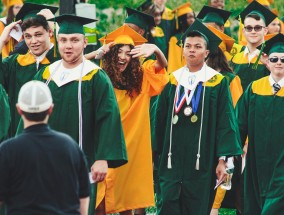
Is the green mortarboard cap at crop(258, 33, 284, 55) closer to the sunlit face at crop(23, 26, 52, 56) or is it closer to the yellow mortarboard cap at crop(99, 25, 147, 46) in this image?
the yellow mortarboard cap at crop(99, 25, 147, 46)

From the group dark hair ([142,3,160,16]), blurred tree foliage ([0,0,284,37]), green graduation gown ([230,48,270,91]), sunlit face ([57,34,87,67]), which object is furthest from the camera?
blurred tree foliage ([0,0,284,37])

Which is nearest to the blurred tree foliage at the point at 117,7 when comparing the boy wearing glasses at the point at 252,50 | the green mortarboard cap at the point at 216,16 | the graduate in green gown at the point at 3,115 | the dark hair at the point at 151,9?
the dark hair at the point at 151,9


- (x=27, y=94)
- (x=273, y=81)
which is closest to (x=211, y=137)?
(x=273, y=81)

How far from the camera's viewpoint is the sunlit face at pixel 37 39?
38.7 feet

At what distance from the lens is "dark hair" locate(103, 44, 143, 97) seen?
11609 millimetres

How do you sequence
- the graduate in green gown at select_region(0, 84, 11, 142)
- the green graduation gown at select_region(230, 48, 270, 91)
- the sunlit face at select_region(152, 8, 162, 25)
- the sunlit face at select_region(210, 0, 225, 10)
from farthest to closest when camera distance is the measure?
1. the sunlit face at select_region(152, 8, 162, 25)
2. the sunlit face at select_region(210, 0, 225, 10)
3. the green graduation gown at select_region(230, 48, 270, 91)
4. the graduate in green gown at select_region(0, 84, 11, 142)

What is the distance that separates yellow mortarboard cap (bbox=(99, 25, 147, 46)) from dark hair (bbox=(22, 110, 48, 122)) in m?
4.32

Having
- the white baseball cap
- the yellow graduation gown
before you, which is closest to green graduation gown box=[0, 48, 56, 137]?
the yellow graduation gown

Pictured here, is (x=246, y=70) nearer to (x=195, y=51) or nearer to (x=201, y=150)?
(x=195, y=51)

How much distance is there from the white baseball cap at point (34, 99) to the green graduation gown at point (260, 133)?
4.10 metres

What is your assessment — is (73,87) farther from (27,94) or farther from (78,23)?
(27,94)

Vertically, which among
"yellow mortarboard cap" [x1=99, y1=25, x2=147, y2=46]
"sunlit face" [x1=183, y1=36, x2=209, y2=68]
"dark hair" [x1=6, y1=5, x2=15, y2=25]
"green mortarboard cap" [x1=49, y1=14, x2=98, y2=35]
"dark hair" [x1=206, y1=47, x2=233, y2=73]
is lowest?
"dark hair" [x1=206, y1=47, x2=233, y2=73]

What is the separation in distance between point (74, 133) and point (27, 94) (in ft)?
8.37

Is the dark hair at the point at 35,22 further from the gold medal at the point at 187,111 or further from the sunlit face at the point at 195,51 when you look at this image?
the gold medal at the point at 187,111
